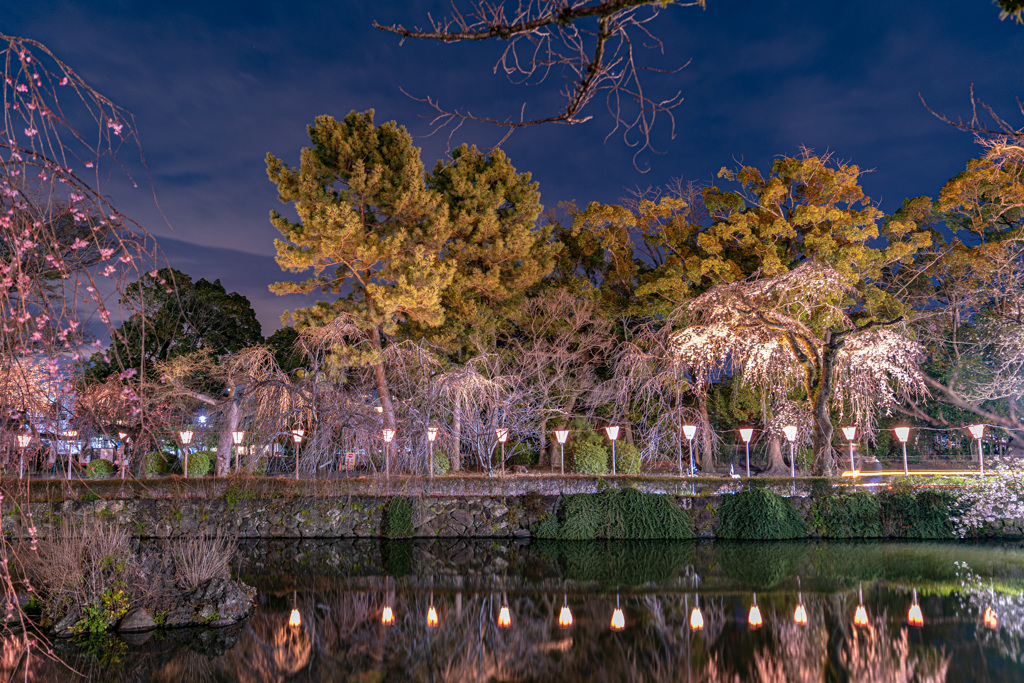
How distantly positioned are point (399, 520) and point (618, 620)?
8.32 metres

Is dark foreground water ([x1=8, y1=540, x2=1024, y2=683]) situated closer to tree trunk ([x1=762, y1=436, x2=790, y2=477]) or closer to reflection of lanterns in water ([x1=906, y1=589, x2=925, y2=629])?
reflection of lanterns in water ([x1=906, y1=589, x2=925, y2=629])

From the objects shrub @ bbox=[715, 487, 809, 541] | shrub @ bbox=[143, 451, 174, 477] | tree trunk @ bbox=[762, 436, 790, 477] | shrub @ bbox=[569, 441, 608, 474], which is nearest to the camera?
shrub @ bbox=[715, 487, 809, 541]

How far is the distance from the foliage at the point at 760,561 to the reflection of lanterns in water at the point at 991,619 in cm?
246

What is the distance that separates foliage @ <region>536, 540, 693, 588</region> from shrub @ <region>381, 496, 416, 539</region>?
3079mm

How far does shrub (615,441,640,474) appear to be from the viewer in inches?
694

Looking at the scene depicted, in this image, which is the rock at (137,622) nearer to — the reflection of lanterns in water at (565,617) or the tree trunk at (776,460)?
the reflection of lanterns in water at (565,617)

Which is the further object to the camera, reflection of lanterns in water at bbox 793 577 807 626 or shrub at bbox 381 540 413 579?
shrub at bbox 381 540 413 579

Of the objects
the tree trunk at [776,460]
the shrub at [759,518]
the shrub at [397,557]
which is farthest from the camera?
the tree trunk at [776,460]

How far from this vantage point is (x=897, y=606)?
26.1 ft

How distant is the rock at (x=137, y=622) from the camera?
7441mm

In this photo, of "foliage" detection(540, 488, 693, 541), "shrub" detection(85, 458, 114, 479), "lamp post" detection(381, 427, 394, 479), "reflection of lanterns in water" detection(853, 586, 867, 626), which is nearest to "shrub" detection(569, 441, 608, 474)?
"foliage" detection(540, 488, 693, 541)

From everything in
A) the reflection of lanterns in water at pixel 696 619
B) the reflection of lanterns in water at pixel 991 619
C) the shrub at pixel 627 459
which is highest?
the shrub at pixel 627 459

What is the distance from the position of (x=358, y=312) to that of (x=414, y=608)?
9.60m

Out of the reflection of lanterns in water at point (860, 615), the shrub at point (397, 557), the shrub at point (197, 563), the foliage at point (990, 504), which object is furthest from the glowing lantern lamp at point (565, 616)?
the foliage at point (990, 504)
